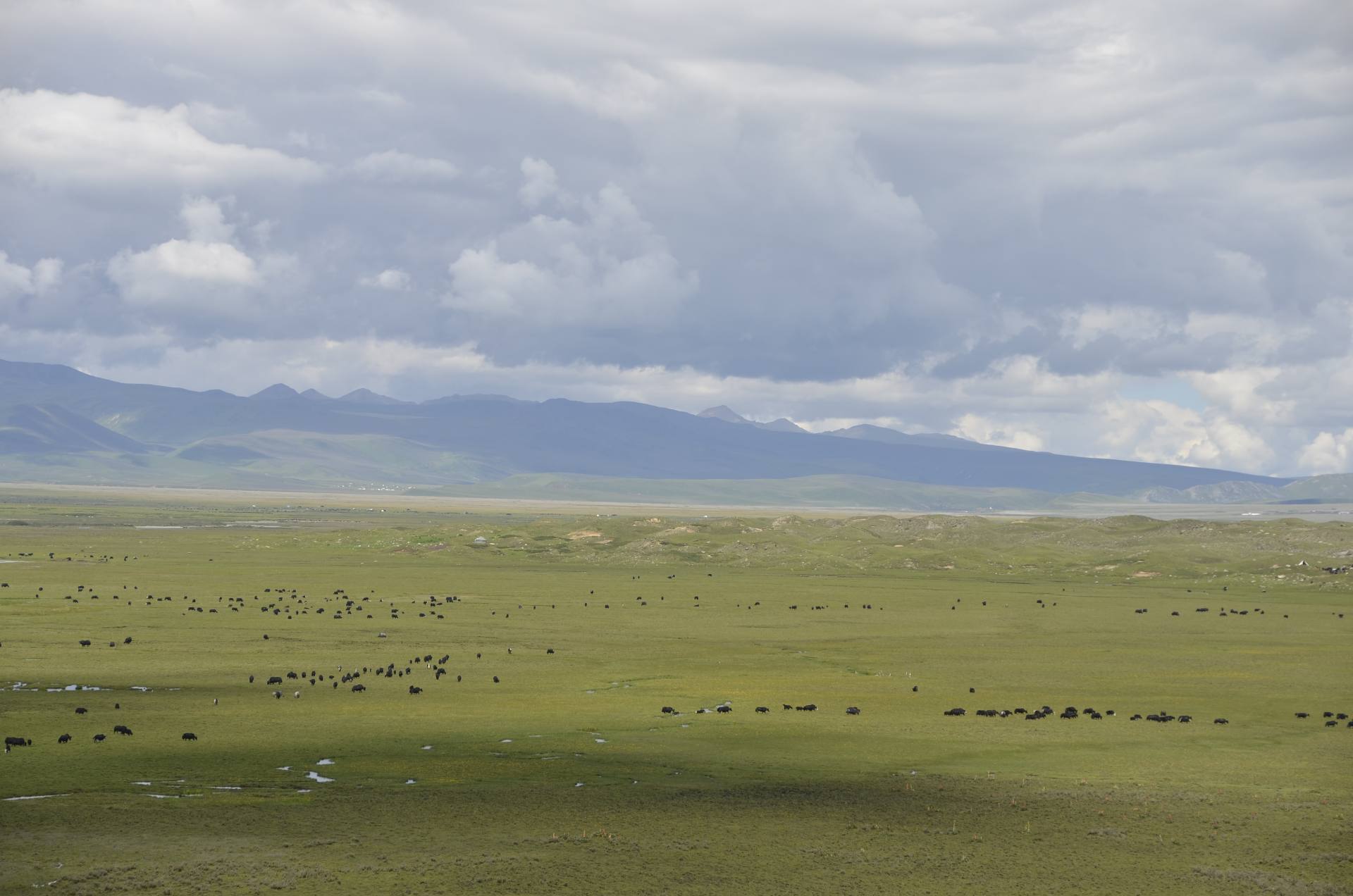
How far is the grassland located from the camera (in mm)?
31703

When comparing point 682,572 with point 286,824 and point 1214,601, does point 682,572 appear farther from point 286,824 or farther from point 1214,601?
point 286,824

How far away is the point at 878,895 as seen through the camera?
97.9ft

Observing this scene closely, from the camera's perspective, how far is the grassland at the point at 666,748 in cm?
3170

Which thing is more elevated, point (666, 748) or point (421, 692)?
point (666, 748)

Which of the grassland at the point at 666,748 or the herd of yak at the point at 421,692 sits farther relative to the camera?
the herd of yak at the point at 421,692

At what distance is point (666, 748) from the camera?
45.8 m

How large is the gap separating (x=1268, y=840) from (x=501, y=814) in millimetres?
21771

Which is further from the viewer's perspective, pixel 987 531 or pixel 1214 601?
pixel 987 531

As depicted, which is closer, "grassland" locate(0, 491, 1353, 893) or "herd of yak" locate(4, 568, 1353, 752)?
"grassland" locate(0, 491, 1353, 893)

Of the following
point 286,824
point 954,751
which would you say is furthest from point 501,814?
point 954,751

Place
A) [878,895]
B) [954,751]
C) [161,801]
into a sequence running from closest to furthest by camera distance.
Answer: [878,895] → [161,801] → [954,751]

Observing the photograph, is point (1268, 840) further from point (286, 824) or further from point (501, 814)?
point (286, 824)

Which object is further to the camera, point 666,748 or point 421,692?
point 421,692

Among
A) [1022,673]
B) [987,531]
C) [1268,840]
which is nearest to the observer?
[1268,840]
